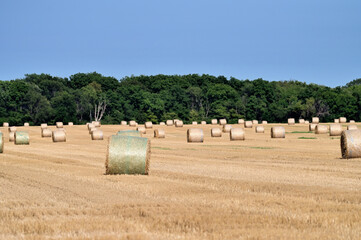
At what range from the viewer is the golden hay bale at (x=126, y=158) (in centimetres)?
1412

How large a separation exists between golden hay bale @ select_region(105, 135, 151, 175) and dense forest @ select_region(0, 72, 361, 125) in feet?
252

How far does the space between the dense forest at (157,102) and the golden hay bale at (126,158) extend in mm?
76731

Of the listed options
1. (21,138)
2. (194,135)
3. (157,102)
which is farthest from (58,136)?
(157,102)

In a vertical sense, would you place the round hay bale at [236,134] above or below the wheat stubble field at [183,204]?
above

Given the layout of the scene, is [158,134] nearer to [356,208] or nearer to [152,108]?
[356,208]

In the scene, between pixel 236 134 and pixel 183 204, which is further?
pixel 236 134

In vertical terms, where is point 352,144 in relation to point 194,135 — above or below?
below

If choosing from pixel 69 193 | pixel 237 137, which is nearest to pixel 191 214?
pixel 69 193

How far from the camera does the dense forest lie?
97812mm

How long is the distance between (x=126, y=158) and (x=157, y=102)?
9159 cm

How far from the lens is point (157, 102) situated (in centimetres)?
10575

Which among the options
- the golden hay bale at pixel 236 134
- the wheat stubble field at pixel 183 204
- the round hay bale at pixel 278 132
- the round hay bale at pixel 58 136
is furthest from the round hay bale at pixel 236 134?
the wheat stubble field at pixel 183 204

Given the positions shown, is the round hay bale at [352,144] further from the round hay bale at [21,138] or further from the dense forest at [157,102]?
the dense forest at [157,102]

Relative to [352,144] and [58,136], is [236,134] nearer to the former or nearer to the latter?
[58,136]
